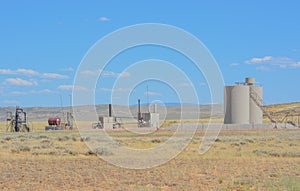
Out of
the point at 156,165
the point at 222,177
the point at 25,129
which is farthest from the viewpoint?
the point at 25,129

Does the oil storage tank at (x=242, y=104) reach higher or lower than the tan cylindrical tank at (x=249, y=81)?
lower

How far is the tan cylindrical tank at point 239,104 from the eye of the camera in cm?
5588

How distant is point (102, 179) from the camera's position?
15.7m

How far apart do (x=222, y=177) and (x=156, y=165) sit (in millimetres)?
4465

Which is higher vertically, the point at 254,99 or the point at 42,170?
the point at 254,99

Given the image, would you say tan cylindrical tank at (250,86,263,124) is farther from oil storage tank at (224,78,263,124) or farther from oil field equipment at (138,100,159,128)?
oil field equipment at (138,100,159,128)

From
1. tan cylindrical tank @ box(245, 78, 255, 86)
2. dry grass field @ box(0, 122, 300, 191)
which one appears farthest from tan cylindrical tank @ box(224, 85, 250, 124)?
dry grass field @ box(0, 122, 300, 191)

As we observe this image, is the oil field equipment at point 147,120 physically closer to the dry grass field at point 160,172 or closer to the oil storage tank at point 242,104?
the oil storage tank at point 242,104

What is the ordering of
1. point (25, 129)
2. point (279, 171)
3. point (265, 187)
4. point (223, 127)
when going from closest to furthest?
point (265, 187)
point (279, 171)
point (223, 127)
point (25, 129)

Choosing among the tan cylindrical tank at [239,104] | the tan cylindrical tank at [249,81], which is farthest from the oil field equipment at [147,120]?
the tan cylindrical tank at [249,81]

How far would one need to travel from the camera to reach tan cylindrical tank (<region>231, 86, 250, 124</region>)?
55.9m

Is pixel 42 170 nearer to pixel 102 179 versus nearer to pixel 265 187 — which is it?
pixel 102 179

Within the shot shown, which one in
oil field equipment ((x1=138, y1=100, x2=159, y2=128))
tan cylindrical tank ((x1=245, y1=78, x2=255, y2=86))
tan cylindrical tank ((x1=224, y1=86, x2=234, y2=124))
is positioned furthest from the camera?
oil field equipment ((x1=138, y1=100, x2=159, y2=128))

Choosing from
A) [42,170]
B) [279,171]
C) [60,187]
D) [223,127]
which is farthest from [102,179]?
[223,127]
